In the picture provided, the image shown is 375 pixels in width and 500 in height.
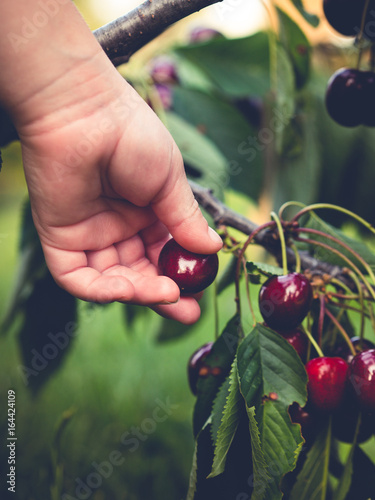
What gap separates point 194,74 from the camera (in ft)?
6.14

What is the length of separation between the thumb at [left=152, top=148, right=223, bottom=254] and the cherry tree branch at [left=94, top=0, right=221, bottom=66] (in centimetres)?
25

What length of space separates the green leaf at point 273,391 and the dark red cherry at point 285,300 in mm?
26

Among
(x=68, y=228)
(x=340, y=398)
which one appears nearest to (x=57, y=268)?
(x=68, y=228)

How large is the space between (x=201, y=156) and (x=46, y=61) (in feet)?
1.99

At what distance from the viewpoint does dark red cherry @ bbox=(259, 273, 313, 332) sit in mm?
743

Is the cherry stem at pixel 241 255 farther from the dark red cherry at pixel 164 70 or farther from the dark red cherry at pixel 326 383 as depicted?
the dark red cherry at pixel 164 70

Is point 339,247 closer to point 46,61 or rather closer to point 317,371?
point 317,371

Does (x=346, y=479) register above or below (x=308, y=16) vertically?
below

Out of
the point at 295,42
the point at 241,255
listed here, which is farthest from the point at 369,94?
the point at 241,255

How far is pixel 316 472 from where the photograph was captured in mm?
878

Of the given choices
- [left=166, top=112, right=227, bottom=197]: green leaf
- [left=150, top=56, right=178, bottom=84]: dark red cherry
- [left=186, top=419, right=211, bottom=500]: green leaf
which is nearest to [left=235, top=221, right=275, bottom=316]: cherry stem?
[left=186, top=419, right=211, bottom=500]: green leaf

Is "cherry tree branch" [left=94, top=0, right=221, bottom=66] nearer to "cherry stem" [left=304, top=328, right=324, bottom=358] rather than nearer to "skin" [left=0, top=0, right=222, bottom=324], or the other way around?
"skin" [left=0, top=0, right=222, bottom=324]

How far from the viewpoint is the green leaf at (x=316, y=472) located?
85 cm

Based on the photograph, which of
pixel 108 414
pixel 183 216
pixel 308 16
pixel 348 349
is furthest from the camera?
pixel 108 414
